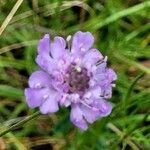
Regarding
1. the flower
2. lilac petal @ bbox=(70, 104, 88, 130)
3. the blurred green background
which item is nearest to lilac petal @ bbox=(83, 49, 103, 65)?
the flower

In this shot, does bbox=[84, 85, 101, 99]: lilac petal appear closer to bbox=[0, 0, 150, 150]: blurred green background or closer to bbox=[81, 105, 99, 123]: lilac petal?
bbox=[81, 105, 99, 123]: lilac petal

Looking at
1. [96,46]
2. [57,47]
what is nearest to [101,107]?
[57,47]

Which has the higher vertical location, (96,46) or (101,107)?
(101,107)

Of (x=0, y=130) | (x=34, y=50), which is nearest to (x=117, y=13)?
(x=34, y=50)

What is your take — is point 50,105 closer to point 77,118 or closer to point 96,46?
point 77,118

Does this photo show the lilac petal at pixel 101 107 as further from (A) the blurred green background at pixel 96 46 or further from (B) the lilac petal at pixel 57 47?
(A) the blurred green background at pixel 96 46

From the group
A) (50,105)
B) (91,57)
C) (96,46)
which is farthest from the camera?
(96,46)
